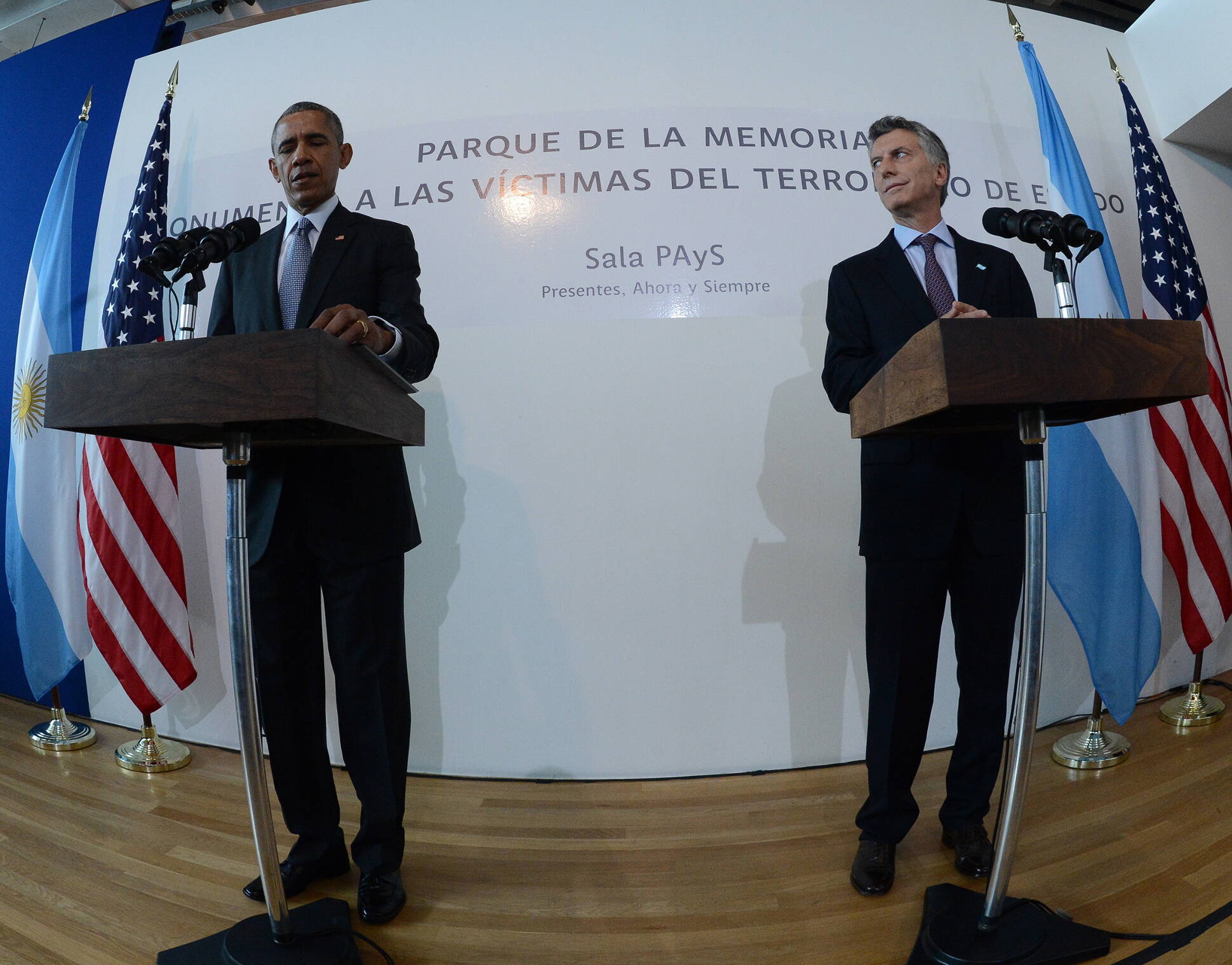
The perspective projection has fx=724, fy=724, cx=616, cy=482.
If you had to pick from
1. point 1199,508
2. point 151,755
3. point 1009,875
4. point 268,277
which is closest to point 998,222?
point 1009,875

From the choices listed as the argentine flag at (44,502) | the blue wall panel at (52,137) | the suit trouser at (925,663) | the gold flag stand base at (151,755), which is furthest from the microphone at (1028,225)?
the blue wall panel at (52,137)

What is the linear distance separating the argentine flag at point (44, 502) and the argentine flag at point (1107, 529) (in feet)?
11.5

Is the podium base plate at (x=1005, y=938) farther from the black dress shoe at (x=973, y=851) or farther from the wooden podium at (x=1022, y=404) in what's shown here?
the black dress shoe at (x=973, y=851)

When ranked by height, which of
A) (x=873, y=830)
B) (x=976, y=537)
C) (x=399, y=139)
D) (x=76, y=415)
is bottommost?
(x=873, y=830)

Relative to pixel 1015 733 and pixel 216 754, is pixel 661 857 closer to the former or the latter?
pixel 1015 733

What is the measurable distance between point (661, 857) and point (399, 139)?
248 centimetres

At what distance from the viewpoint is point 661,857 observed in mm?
1851

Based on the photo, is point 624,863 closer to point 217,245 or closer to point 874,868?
point 874,868

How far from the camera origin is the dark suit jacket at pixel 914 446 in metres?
1.61

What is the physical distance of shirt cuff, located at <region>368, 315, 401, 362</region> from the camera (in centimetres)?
140

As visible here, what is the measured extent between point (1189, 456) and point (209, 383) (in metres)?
3.12

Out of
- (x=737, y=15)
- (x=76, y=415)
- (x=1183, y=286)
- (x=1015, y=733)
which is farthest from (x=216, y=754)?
(x=1183, y=286)

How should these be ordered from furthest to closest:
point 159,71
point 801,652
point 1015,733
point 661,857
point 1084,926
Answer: point 159,71 < point 801,652 < point 661,857 < point 1084,926 < point 1015,733

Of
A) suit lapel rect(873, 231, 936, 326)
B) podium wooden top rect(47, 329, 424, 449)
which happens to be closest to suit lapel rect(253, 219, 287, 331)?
podium wooden top rect(47, 329, 424, 449)
